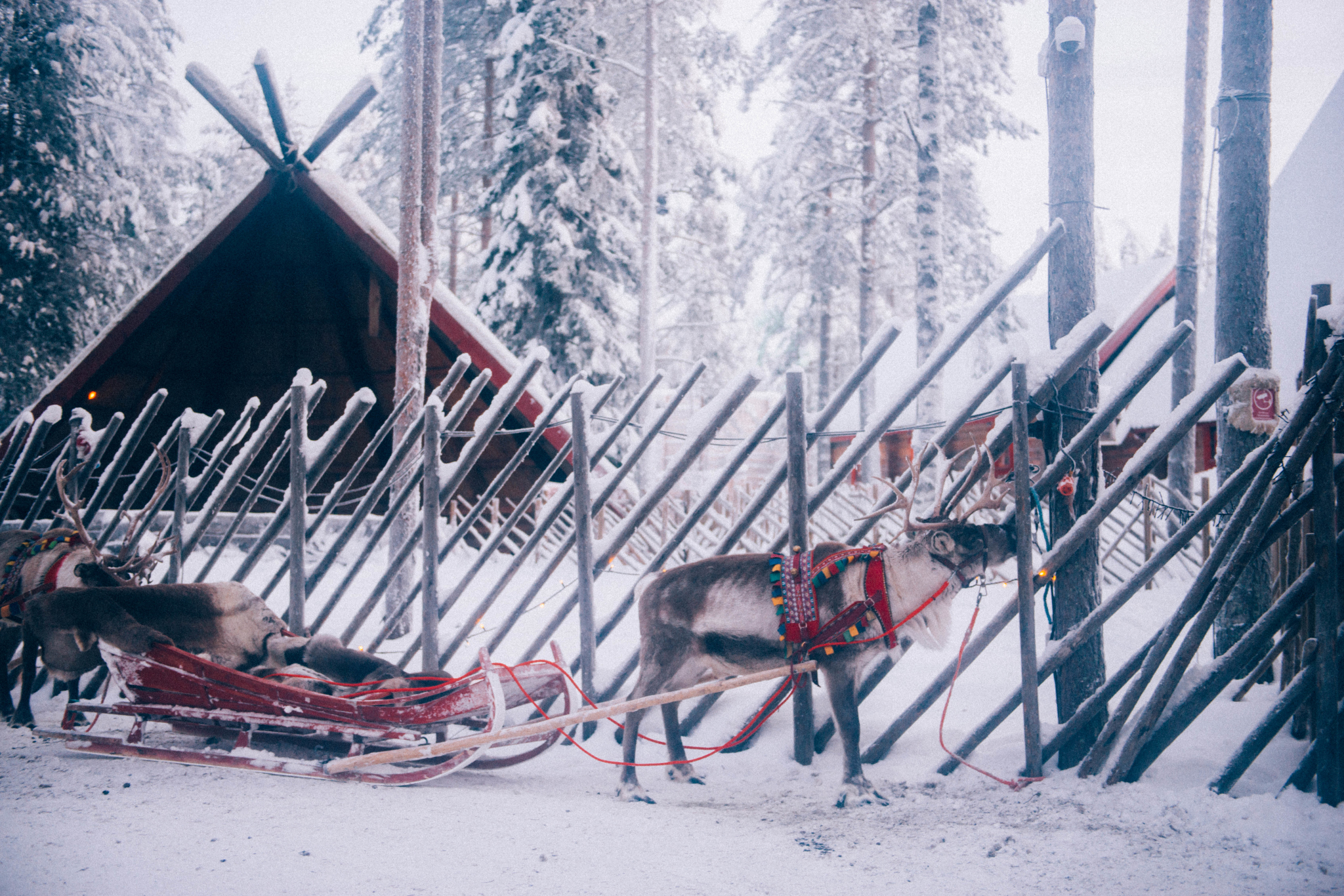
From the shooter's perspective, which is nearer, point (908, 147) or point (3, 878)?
point (3, 878)

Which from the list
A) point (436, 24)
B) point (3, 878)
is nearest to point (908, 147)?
point (436, 24)

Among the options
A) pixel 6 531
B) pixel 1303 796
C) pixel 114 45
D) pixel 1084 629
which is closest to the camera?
pixel 1303 796

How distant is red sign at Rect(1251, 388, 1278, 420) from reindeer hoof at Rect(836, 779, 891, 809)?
235 centimetres

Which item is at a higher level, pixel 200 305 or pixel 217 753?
pixel 200 305

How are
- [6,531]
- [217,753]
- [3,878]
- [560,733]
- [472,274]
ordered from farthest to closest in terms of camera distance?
[472,274], [6,531], [560,733], [217,753], [3,878]

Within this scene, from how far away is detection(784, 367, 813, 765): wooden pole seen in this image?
350cm

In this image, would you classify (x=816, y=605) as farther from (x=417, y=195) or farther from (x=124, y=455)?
(x=124, y=455)

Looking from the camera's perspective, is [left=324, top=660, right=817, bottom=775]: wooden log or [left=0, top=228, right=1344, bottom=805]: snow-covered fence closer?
[left=0, top=228, right=1344, bottom=805]: snow-covered fence

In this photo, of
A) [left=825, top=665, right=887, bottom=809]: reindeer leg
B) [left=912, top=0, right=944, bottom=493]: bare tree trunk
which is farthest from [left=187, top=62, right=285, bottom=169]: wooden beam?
[left=825, top=665, right=887, bottom=809]: reindeer leg

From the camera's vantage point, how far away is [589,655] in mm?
3992

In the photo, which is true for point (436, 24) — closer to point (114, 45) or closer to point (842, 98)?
point (114, 45)

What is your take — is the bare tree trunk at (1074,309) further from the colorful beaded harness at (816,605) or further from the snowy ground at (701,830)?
the colorful beaded harness at (816,605)

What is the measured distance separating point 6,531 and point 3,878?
328 centimetres

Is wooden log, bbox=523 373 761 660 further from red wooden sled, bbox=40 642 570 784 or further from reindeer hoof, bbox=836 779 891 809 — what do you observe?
reindeer hoof, bbox=836 779 891 809
